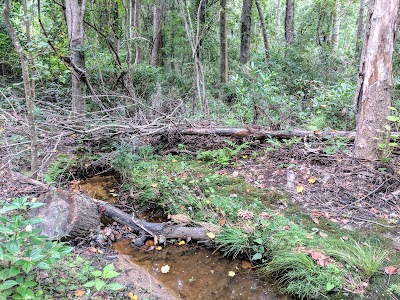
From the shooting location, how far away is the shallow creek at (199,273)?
2.87 m

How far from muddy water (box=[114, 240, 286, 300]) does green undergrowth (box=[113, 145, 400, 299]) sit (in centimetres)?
15

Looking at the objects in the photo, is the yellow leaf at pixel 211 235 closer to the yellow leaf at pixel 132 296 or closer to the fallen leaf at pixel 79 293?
the yellow leaf at pixel 132 296

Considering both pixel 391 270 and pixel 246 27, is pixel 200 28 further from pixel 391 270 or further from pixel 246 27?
pixel 391 270

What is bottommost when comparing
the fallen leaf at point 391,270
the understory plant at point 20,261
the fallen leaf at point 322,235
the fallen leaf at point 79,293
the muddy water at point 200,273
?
the muddy water at point 200,273

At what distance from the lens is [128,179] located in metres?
5.04

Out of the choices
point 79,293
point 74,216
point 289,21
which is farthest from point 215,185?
point 289,21

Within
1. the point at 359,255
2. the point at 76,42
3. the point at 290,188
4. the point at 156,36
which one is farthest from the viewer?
the point at 156,36

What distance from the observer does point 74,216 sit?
334 cm

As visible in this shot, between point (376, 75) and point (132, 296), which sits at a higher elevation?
point (376, 75)

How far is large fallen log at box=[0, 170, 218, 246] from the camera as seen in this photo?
10.8ft

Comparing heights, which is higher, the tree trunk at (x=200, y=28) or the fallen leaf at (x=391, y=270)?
the tree trunk at (x=200, y=28)

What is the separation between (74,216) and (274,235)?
2.27m

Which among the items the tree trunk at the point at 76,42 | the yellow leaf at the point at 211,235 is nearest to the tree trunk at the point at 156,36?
the tree trunk at the point at 76,42

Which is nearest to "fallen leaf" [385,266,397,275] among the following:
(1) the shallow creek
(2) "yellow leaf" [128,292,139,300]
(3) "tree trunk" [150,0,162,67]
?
(1) the shallow creek
